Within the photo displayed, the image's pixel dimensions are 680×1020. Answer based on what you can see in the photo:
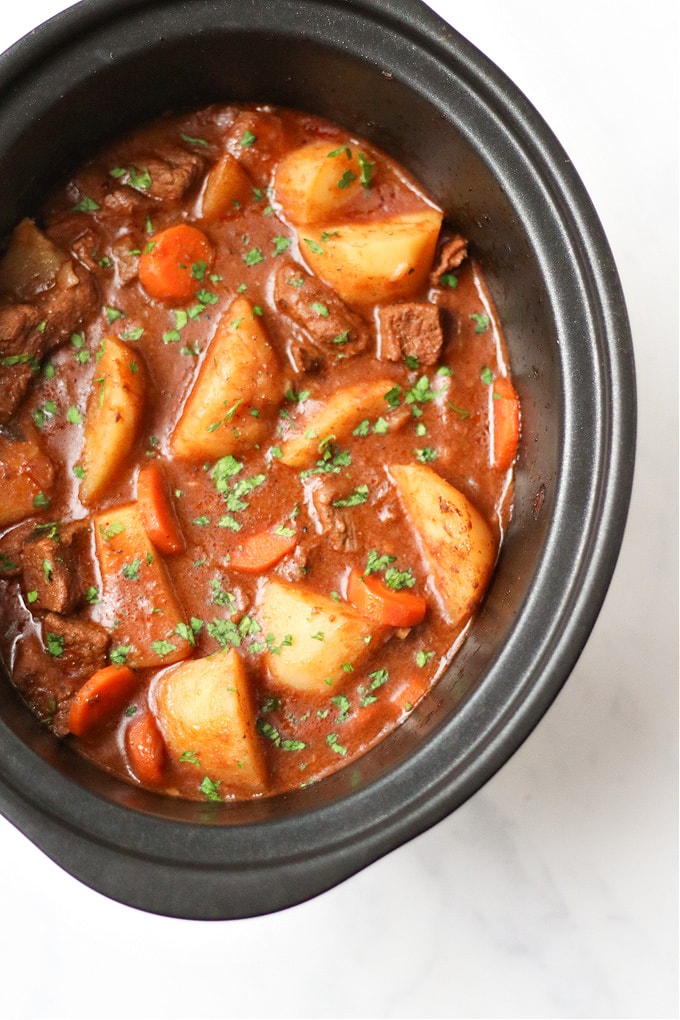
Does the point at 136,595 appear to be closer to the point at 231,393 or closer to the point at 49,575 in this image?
the point at 49,575

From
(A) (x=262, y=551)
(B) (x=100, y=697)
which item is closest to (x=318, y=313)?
(A) (x=262, y=551)

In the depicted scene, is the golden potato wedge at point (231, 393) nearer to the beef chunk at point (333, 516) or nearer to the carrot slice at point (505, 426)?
the beef chunk at point (333, 516)

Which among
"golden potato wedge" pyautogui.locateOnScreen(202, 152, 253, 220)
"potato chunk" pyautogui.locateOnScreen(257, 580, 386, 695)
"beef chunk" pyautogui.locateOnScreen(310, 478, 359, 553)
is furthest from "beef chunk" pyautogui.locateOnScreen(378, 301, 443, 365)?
"potato chunk" pyautogui.locateOnScreen(257, 580, 386, 695)

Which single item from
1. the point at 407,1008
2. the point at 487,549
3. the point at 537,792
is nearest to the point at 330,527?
the point at 487,549

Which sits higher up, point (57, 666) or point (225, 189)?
point (225, 189)

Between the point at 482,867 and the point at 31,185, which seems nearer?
the point at 31,185

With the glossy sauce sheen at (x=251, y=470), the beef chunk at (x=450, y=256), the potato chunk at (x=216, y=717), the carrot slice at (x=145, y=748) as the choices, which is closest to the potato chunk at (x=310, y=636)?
the glossy sauce sheen at (x=251, y=470)

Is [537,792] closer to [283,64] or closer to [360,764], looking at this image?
[360,764]
